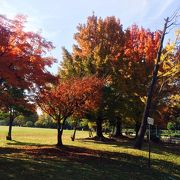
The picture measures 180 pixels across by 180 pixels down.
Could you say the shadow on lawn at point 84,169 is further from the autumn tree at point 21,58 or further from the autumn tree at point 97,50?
the autumn tree at point 97,50

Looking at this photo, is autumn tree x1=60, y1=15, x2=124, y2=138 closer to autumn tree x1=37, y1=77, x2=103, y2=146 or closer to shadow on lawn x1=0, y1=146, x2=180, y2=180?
autumn tree x1=37, y1=77, x2=103, y2=146

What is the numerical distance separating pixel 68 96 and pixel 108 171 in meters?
13.1

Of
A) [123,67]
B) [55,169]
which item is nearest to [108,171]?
[55,169]

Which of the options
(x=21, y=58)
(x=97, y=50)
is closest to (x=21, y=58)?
(x=21, y=58)

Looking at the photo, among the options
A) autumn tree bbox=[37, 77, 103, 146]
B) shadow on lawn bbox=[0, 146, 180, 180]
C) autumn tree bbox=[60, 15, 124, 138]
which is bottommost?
shadow on lawn bbox=[0, 146, 180, 180]

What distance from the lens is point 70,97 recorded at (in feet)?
91.4

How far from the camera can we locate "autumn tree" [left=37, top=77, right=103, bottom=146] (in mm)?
27531

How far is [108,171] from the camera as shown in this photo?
50.3 feet

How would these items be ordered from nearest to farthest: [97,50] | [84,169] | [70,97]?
[84,169], [70,97], [97,50]

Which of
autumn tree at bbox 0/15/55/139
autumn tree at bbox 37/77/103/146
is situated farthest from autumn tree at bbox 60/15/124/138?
autumn tree at bbox 0/15/55/139

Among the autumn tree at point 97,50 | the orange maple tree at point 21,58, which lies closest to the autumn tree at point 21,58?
the orange maple tree at point 21,58

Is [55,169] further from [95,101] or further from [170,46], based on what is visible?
[170,46]

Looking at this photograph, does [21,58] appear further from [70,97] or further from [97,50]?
[97,50]

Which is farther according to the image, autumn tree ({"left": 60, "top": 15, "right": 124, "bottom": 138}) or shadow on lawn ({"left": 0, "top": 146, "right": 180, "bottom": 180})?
autumn tree ({"left": 60, "top": 15, "right": 124, "bottom": 138})
